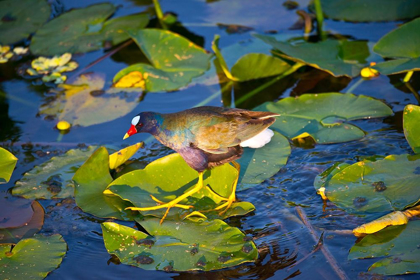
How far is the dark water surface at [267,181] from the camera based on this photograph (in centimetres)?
289

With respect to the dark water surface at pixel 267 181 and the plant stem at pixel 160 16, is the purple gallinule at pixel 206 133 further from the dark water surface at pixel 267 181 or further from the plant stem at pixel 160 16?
the plant stem at pixel 160 16

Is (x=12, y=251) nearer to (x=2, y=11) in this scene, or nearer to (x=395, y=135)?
(x=395, y=135)

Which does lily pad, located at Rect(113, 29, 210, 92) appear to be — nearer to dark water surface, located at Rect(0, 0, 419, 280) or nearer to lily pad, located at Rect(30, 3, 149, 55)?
dark water surface, located at Rect(0, 0, 419, 280)

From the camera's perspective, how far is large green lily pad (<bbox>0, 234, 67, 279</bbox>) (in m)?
2.78

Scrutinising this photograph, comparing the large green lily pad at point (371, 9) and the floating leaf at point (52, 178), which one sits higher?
the large green lily pad at point (371, 9)

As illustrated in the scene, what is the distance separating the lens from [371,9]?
5121 mm

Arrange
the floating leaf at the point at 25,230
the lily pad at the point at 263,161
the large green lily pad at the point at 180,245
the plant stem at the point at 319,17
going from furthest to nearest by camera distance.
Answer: the plant stem at the point at 319,17 → the lily pad at the point at 263,161 → the floating leaf at the point at 25,230 → the large green lily pad at the point at 180,245

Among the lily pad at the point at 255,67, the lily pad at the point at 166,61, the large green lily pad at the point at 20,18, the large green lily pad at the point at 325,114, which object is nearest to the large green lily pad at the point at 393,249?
the large green lily pad at the point at 325,114

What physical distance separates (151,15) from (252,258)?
3.64 m

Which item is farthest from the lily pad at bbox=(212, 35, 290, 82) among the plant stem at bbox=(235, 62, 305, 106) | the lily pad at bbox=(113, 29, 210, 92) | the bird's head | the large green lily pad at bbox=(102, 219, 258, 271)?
the large green lily pad at bbox=(102, 219, 258, 271)

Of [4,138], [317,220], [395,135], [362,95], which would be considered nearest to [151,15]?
[4,138]

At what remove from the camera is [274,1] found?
5746 millimetres

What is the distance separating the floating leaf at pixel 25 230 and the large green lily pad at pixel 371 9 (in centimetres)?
342

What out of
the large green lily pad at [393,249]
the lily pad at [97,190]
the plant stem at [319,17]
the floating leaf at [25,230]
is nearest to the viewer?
the large green lily pad at [393,249]
